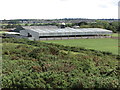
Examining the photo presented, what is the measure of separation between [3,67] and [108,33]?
45.4 meters

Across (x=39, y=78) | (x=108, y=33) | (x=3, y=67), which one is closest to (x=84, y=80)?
(x=39, y=78)

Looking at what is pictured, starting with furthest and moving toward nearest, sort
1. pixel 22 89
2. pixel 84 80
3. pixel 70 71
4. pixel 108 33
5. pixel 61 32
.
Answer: pixel 108 33, pixel 61 32, pixel 70 71, pixel 84 80, pixel 22 89

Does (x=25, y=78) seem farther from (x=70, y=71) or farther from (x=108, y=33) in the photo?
(x=108, y=33)

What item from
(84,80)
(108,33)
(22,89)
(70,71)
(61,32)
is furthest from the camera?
(108,33)

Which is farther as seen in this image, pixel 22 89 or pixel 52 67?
pixel 52 67

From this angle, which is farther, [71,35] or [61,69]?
[71,35]

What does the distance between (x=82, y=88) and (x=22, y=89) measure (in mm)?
3502

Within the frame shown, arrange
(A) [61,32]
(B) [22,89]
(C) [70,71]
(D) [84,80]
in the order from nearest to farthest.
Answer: (B) [22,89] < (D) [84,80] < (C) [70,71] < (A) [61,32]

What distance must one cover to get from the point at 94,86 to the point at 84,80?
2.66 ft

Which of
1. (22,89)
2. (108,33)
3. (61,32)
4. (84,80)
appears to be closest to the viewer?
(22,89)

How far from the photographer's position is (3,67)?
51.7 ft

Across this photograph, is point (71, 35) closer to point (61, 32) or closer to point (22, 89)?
point (61, 32)

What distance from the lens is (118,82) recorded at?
12.2 metres

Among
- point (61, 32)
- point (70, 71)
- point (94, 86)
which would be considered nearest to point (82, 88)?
point (94, 86)
